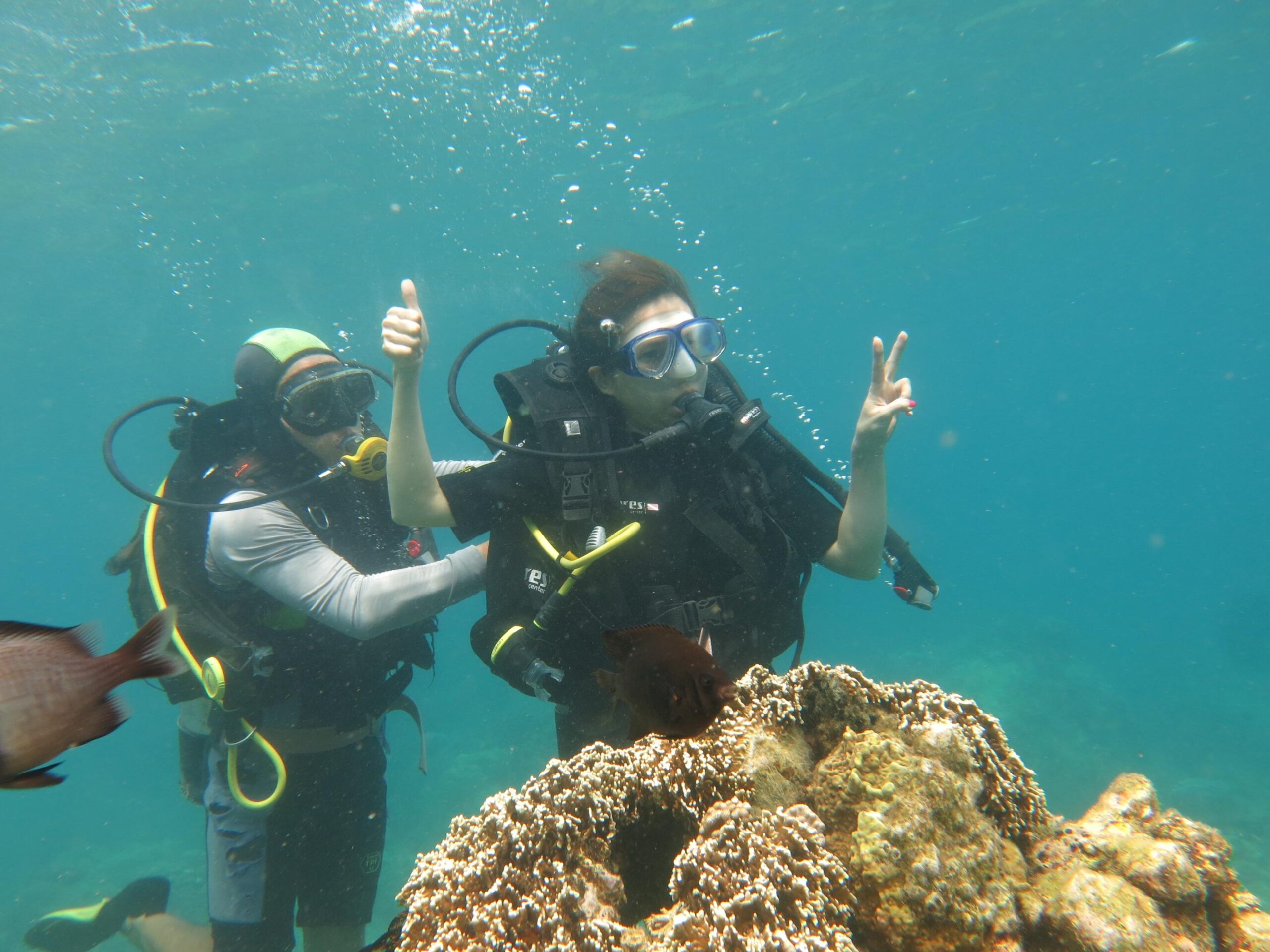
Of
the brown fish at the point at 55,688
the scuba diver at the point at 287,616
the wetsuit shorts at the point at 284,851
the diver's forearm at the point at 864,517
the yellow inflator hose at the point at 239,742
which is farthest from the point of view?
the wetsuit shorts at the point at 284,851

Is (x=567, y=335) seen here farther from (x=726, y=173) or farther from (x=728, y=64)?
(x=726, y=173)

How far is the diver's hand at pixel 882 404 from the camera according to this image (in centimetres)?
339

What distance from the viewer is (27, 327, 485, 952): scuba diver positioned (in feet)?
12.5

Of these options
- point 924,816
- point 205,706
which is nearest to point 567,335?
point 924,816

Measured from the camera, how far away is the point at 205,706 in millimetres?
4609

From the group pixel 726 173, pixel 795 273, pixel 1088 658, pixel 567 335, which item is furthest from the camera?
pixel 795 273

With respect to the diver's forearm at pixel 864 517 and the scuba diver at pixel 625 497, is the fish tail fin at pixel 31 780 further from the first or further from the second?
the diver's forearm at pixel 864 517

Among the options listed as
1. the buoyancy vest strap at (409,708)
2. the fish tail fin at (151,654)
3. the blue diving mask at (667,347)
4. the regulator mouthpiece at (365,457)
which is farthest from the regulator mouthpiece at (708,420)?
the buoyancy vest strap at (409,708)

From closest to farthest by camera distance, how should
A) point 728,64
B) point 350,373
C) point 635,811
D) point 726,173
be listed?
point 635,811, point 350,373, point 728,64, point 726,173

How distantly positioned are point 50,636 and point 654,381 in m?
2.75

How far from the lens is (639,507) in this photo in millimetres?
3414

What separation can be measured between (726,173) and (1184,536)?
9370 centimetres

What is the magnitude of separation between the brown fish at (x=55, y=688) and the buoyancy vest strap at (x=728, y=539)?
2.50 meters

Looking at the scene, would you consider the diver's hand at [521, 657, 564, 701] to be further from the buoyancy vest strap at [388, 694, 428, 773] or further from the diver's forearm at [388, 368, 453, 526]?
the buoyancy vest strap at [388, 694, 428, 773]
